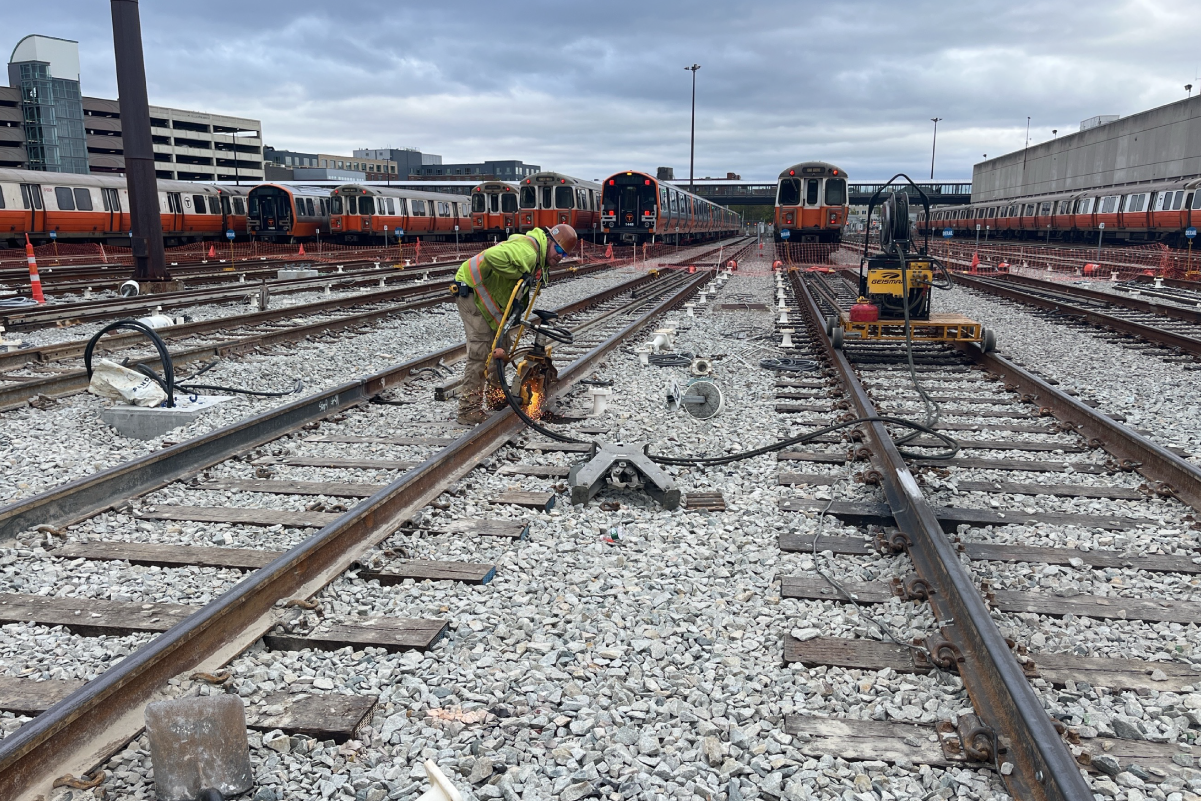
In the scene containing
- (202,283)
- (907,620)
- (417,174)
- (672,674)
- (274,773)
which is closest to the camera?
(274,773)

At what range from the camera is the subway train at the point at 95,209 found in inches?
1004

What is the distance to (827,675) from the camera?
10.3 ft

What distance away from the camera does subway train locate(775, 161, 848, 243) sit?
30031mm

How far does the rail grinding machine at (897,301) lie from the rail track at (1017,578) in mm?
2247

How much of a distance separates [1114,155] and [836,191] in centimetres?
3855

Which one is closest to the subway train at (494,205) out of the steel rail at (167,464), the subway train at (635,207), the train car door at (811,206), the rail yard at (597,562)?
the subway train at (635,207)

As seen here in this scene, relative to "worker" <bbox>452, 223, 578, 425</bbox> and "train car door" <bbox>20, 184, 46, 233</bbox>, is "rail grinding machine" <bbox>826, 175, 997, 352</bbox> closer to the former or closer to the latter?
"worker" <bbox>452, 223, 578, 425</bbox>

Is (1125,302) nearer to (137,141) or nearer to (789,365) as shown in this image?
(789,365)

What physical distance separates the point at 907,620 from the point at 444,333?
9404mm

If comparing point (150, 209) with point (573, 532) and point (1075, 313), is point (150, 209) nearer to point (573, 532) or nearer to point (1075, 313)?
point (573, 532)

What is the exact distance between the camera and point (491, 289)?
6473 mm

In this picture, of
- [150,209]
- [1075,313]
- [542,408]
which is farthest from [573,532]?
[150,209]

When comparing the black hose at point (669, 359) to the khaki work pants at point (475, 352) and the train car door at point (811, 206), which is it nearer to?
the khaki work pants at point (475, 352)

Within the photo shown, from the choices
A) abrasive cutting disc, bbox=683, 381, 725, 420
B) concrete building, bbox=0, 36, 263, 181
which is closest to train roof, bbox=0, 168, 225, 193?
abrasive cutting disc, bbox=683, 381, 725, 420
